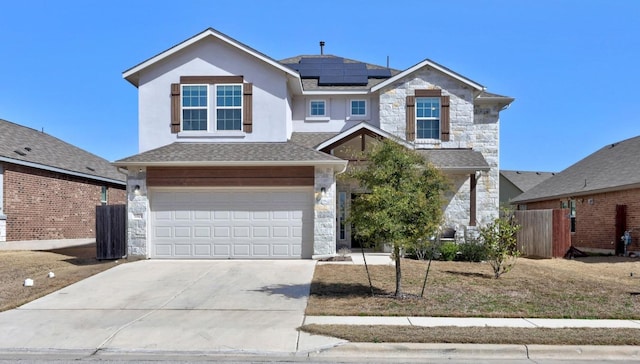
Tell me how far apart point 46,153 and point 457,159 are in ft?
61.2

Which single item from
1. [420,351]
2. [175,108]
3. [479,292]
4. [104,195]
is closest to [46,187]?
[104,195]

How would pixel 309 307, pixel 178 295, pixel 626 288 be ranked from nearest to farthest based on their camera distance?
pixel 309 307 → pixel 178 295 → pixel 626 288

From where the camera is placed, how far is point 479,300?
32.1 ft

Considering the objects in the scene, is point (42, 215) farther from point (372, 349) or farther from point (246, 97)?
point (372, 349)

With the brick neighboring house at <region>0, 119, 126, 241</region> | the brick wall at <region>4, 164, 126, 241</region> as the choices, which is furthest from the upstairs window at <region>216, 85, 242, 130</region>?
the brick wall at <region>4, 164, 126, 241</region>

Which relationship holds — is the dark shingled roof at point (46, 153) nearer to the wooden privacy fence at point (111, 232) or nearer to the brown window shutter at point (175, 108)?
the wooden privacy fence at point (111, 232)

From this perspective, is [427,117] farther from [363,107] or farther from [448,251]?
[448,251]

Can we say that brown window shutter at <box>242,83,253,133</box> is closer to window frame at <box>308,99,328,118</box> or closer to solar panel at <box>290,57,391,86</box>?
window frame at <box>308,99,328,118</box>

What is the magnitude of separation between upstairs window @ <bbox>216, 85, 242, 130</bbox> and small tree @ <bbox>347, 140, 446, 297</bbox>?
299 inches

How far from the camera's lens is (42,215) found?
20016 mm

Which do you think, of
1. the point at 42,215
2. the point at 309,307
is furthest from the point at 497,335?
the point at 42,215

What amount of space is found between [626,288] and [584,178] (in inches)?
564

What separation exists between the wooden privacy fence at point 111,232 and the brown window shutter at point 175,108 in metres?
3.25

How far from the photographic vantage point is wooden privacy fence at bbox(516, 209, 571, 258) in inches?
717
